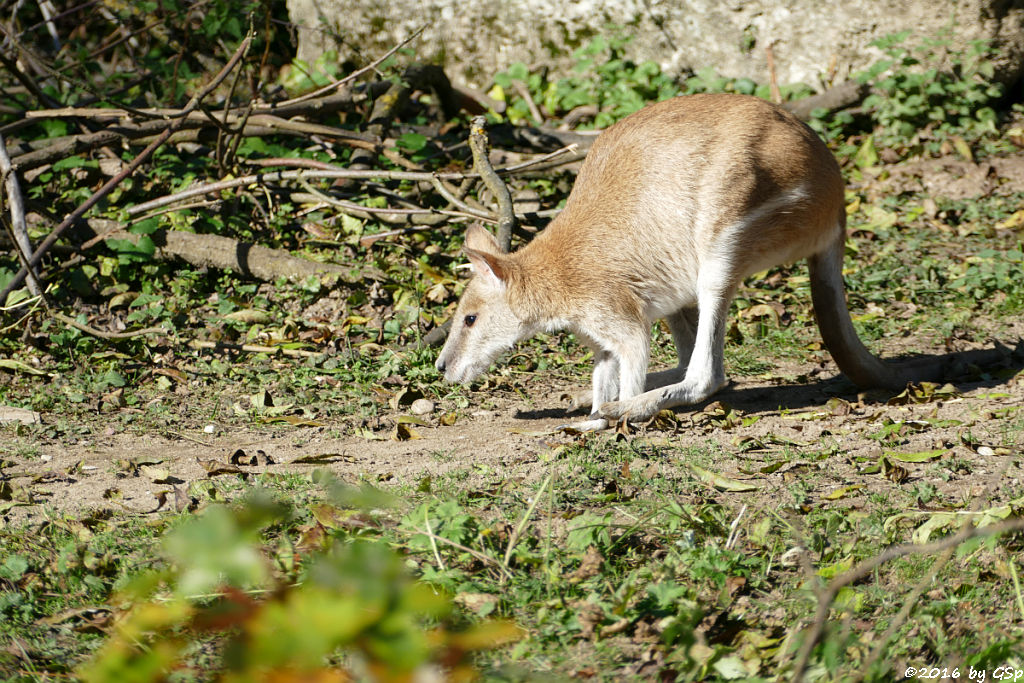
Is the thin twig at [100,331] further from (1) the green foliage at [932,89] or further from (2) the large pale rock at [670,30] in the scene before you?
(1) the green foliage at [932,89]

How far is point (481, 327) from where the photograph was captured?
Result: 4.21 m

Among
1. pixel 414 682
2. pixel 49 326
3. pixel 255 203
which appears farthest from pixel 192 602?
pixel 255 203

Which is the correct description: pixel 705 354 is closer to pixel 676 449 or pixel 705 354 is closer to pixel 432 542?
pixel 676 449

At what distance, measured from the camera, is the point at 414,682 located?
3.55 feet

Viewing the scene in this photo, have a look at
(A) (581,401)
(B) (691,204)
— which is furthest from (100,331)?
(B) (691,204)

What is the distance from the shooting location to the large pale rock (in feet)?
23.3

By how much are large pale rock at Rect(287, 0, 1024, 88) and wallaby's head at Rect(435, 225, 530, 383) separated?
12.2 feet

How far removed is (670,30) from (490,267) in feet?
13.8

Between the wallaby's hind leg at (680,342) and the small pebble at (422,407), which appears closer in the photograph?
the small pebble at (422,407)

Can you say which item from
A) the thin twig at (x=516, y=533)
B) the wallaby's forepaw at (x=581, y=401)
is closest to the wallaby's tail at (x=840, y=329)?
the wallaby's forepaw at (x=581, y=401)

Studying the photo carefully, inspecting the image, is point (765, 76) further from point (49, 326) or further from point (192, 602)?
point (192, 602)

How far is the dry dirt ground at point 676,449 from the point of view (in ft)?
10.5

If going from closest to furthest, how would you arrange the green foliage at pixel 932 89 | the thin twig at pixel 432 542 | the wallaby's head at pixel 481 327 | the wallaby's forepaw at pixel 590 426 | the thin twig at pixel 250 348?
the thin twig at pixel 432 542
the wallaby's forepaw at pixel 590 426
the wallaby's head at pixel 481 327
the thin twig at pixel 250 348
the green foliage at pixel 932 89

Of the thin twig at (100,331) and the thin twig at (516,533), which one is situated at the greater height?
the thin twig at (516,533)
